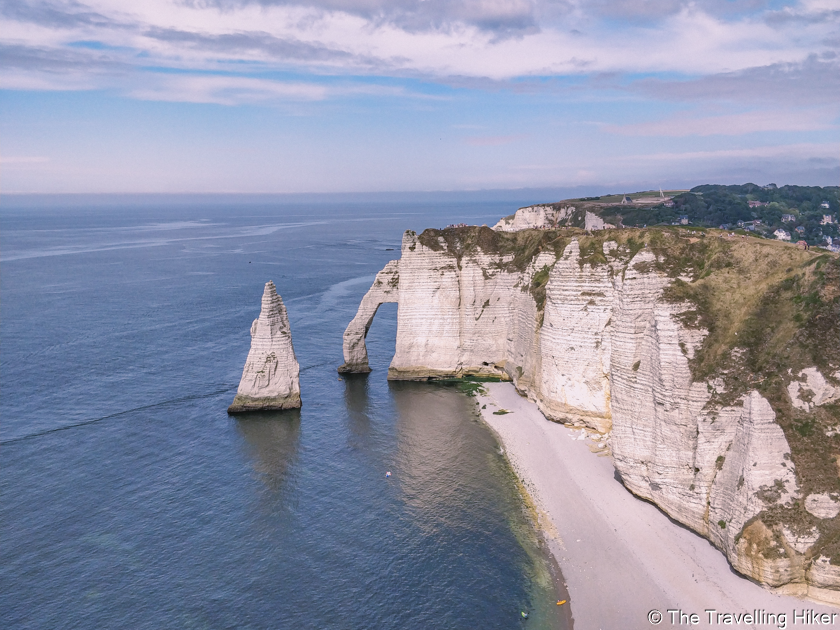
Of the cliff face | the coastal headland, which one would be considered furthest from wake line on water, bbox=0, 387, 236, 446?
the cliff face

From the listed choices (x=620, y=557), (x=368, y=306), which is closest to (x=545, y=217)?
(x=368, y=306)

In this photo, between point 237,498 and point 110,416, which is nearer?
point 237,498

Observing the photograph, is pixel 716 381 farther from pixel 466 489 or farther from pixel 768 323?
pixel 466 489

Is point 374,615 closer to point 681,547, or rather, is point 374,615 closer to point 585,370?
point 681,547

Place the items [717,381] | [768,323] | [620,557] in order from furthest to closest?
[620,557]
[768,323]
[717,381]

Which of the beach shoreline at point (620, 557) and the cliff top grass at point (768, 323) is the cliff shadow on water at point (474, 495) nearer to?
the beach shoreline at point (620, 557)

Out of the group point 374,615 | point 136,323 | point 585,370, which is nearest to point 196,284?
point 136,323
